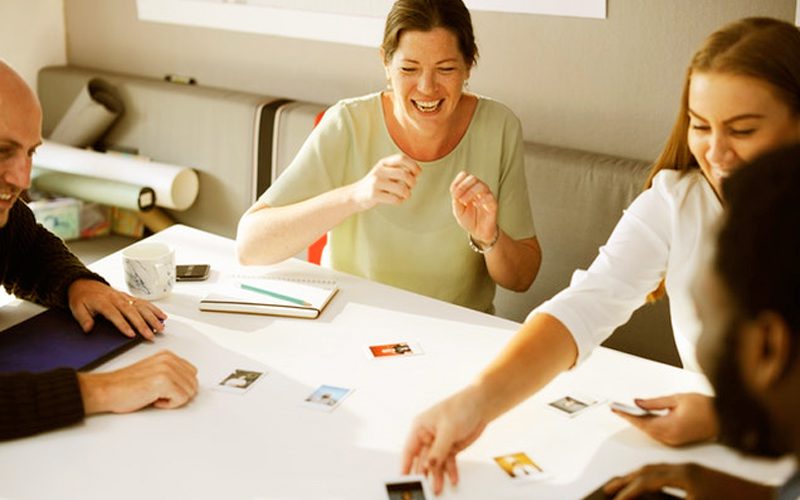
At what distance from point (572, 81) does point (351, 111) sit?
77 centimetres

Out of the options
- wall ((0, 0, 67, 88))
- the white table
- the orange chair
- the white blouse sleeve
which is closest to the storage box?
Answer: wall ((0, 0, 67, 88))

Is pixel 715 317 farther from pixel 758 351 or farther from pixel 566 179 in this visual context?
pixel 566 179

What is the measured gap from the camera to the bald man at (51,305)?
1.24 metres

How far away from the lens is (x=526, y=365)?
51.1 inches

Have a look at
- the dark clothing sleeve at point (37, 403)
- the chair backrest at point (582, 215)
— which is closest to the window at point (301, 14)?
the chair backrest at point (582, 215)

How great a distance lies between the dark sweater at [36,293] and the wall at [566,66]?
54.2 inches

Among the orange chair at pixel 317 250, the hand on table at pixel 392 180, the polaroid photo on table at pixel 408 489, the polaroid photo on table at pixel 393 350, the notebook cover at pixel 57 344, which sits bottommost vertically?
the orange chair at pixel 317 250

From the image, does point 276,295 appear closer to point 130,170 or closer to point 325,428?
point 325,428

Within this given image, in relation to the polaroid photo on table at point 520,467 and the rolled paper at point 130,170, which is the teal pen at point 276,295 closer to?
the polaroid photo on table at point 520,467

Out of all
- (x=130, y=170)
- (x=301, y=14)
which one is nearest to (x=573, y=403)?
(x=301, y=14)

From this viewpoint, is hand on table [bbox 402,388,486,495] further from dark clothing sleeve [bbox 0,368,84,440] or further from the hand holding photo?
dark clothing sleeve [bbox 0,368,84,440]

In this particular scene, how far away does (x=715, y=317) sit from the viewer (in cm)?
68

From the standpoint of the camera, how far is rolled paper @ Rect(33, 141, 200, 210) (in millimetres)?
2975

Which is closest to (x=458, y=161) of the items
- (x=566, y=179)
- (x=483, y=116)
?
(x=483, y=116)
